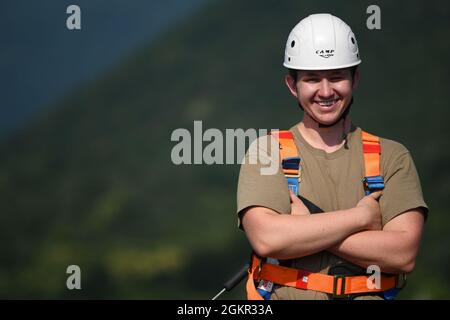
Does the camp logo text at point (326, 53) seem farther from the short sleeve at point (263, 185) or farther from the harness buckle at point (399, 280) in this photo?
the harness buckle at point (399, 280)

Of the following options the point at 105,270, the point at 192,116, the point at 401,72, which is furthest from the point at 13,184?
the point at 401,72

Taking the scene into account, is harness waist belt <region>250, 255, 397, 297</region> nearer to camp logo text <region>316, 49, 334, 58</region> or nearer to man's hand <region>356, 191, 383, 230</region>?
man's hand <region>356, 191, 383, 230</region>

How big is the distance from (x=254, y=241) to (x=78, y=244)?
435 centimetres

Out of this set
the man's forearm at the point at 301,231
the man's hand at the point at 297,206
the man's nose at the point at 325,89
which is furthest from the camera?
the man's nose at the point at 325,89

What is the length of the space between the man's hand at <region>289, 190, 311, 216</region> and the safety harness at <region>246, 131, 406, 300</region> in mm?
33

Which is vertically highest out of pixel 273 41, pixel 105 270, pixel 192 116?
pixel 273 41

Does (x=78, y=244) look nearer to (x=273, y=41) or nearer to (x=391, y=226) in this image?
(x=273, y=41)

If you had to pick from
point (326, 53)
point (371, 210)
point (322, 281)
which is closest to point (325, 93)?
point (326, 53)

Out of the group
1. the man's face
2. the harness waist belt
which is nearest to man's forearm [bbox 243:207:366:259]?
the harness waist belt

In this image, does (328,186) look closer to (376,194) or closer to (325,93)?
(376,194)

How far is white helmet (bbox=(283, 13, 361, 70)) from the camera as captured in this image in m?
4.02

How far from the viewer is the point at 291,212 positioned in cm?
388

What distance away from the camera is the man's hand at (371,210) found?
382 centimetres

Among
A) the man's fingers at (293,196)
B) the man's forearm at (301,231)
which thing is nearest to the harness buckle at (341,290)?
the man's forearm at (301,231)
